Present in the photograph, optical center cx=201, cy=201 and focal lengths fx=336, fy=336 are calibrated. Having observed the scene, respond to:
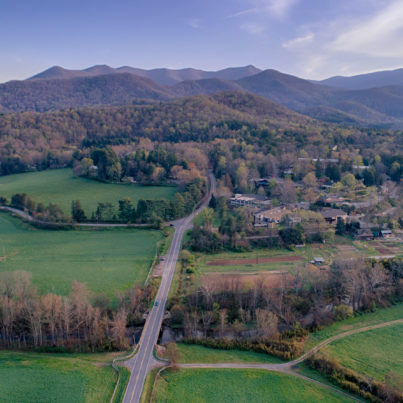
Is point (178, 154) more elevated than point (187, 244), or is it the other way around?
point (178, 154)

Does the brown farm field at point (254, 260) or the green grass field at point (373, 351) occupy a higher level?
the brown farm field at point (254, 260)

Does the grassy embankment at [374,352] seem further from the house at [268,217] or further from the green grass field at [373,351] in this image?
the house at [268,217]

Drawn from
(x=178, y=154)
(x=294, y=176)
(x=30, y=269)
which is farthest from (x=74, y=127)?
(x=30, y=269)

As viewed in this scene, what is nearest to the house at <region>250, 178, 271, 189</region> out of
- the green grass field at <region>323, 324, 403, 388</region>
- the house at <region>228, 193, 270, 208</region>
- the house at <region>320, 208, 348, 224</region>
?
the house at <region>228, 193, 270, 208</region>

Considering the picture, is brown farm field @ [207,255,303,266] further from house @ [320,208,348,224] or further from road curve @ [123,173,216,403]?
→ house @ [320,208,348,224]

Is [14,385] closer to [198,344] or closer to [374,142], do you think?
[198,344]

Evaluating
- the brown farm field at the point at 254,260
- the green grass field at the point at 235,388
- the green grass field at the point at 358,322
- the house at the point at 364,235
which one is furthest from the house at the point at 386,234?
the green grass field at the point at 235,388
